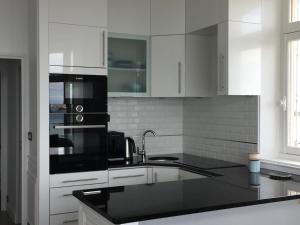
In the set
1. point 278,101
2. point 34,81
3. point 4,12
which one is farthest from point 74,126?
point 278,101

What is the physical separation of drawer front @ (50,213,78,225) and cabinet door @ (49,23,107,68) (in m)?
1.43

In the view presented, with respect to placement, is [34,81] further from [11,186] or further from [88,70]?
[11,186]

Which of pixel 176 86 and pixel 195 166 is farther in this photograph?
pixel 176 86

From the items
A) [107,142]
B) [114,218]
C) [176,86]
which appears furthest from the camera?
[176,86]

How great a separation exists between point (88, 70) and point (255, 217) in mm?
2124

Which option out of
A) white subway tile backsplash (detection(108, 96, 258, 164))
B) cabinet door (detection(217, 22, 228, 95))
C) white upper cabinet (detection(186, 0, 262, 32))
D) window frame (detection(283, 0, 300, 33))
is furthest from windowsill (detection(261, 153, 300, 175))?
white upper cabinet (detection(186, 0, 262, 32))

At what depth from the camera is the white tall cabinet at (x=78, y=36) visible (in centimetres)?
362

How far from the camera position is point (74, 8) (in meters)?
3.71

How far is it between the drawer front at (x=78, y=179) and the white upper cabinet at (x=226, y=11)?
180 centimetres

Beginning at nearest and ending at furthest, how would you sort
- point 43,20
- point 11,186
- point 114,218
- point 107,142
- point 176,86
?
point 114,218 < point 43,20 < point 107,142 < point 176,86 < point 11,186

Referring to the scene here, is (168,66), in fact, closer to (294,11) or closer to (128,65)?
(128,65)

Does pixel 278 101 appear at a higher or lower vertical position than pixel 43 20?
lower

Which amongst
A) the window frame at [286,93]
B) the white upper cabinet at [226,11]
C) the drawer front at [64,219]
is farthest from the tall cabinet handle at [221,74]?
the drawer front at [64,219]

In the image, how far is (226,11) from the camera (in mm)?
3477
